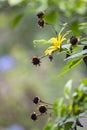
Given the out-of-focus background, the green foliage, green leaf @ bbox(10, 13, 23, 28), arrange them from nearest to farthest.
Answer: green leaf @ bbox(10, 13, 23, 28) → the green foliage → the out-of-focus background

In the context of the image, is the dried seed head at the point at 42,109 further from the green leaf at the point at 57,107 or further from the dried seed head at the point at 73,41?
the dried seed head at the point at 73,41

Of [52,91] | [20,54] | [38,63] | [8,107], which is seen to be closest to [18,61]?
[20,54]

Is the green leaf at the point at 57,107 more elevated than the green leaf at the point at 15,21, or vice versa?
the green leaf at the point at 15,21

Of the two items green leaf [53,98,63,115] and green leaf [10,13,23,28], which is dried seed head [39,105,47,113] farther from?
green leaf [10,13,23,28]

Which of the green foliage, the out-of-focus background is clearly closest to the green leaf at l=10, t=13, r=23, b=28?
the green foliage

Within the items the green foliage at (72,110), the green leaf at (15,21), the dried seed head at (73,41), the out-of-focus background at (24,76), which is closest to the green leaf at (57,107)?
the green foliage at (72,110)

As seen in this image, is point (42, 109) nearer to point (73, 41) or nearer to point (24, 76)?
point (73, 41)

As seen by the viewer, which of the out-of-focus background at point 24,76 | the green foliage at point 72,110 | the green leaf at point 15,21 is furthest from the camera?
the out-of-focus background at point 24,76

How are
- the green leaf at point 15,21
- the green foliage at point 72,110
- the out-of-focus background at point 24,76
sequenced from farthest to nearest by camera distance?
the out-of-focus background at point 24,76 → the green foliage at point 72,110 → the green leaf at point 15,21

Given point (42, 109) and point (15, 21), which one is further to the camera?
point (42, 109)

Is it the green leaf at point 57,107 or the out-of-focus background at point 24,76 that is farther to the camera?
the out-of-focus background at point 24,76

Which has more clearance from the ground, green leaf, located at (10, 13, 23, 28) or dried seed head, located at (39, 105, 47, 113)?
green leaf, located at (10, 13, 23, 28)

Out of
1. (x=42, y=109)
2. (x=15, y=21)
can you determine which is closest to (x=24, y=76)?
(x=42, y=109)

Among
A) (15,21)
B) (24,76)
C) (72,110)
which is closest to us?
(15,21)
